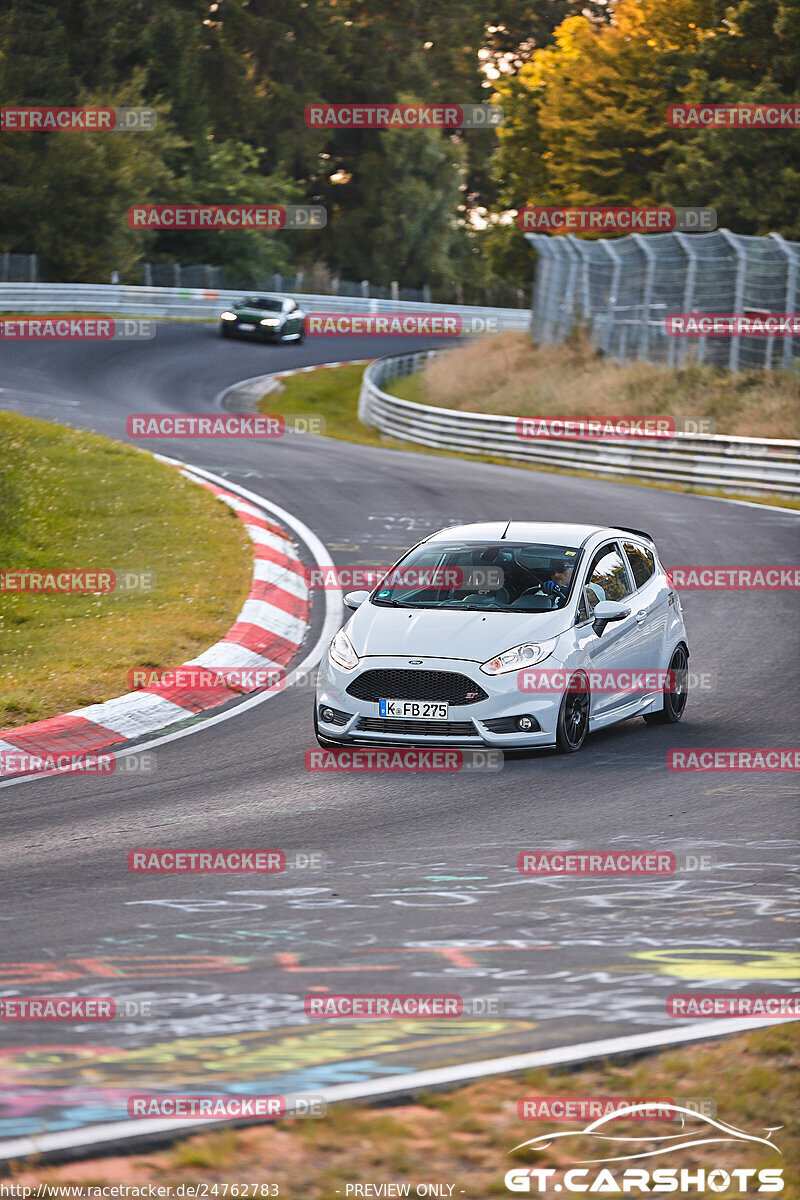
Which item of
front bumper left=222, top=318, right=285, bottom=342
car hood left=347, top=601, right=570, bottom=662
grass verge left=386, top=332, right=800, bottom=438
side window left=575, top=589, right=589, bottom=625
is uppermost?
front bumper left=222, top=318, right=285, bottom=342

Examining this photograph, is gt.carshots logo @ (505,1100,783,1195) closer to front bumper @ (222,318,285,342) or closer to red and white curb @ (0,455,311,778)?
red and white curb @ (0,455,311,778)

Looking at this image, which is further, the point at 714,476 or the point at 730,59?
the point at 730,59

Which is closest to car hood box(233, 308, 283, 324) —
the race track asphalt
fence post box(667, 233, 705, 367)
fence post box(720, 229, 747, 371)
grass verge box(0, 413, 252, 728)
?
fence post box(667, 233, 705, 367)

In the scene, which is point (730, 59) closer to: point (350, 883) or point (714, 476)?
point (714, 476)

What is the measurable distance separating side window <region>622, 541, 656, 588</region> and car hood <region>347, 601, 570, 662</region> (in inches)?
62.0

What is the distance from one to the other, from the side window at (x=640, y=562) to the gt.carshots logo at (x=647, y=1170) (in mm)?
7510

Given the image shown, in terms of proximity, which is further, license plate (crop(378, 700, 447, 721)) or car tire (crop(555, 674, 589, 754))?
car tire (crop(555, 674, 589, 754))

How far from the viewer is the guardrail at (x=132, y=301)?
47.4m

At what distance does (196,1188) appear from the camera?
13.8 ft

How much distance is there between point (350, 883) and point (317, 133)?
252 feet

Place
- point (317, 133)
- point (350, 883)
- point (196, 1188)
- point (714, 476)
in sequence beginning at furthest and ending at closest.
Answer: point (317, 133) < point (714, 476) < point (350, 883) < point (196, 1188)

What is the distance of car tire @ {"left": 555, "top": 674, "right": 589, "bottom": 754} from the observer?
1014cm

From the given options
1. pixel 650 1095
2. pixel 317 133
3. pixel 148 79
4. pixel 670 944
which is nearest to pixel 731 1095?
pixel 650 1095

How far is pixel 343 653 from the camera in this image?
34.2 ft
